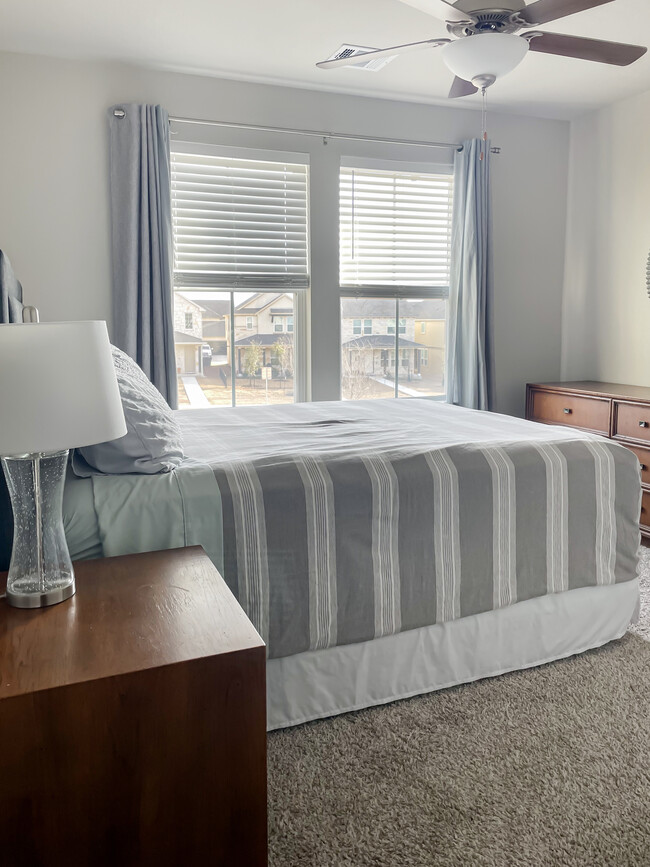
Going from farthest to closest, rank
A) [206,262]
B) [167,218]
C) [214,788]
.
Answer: [206,262] → [167,218] → [214,788]

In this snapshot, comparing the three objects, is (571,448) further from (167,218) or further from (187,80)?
(187,80)

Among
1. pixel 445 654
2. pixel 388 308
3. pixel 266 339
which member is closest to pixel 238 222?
pixel 266 339

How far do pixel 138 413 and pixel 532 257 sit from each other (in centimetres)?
358

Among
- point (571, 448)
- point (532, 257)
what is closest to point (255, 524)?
point (571, 448)

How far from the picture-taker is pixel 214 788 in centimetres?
110

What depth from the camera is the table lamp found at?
3.67 feet

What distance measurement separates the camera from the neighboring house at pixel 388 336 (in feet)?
14.0

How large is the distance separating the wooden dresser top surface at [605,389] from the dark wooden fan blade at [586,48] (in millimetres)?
1675

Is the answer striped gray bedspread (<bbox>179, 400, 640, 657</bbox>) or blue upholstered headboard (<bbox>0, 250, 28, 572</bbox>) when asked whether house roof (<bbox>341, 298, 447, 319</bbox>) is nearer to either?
striped gray bedspread (<bbox>179, 400, 640, 657</bbox>)

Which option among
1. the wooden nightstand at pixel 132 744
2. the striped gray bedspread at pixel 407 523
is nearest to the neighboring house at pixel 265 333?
the striped gray bedspread at pixel 407 523

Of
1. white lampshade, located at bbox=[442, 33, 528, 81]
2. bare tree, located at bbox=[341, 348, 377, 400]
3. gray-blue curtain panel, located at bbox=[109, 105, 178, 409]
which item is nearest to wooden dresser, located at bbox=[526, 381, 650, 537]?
bare tree, located at bbox=[341, 348, 377, 400]

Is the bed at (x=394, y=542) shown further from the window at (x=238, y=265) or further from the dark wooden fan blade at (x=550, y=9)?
the window at (x=238, y=265)

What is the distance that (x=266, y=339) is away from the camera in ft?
13.6

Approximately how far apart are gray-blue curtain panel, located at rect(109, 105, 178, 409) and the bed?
4.58 ft
